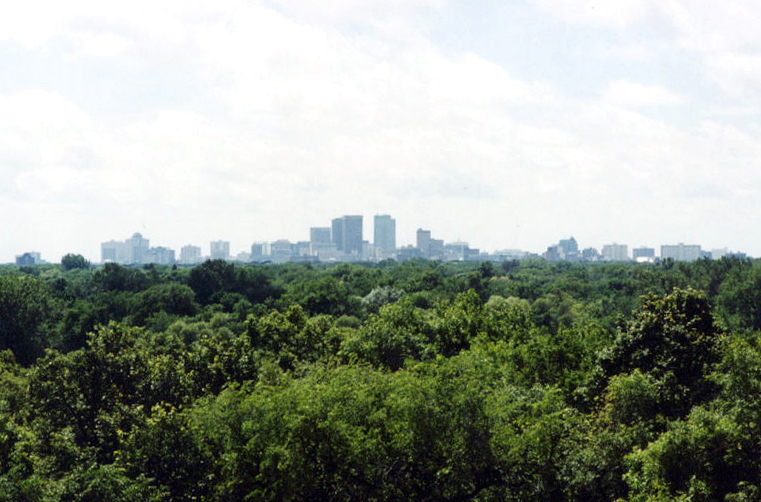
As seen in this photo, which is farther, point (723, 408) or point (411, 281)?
point (411, 281)

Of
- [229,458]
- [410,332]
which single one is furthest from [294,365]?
[229,458]

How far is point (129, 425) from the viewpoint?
116 ft

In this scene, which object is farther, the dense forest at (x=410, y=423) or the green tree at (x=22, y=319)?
the green tree at (x=22, y=319)

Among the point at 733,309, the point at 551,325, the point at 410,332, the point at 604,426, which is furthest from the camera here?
the point at 551,325

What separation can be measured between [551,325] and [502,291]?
30374 millimetres

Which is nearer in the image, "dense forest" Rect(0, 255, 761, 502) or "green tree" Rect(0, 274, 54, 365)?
"dense forest" Rect(0, 255, 761, 502)

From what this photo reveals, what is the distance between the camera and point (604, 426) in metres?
31.2

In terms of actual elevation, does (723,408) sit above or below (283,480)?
above

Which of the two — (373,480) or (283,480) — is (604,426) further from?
(283,480)

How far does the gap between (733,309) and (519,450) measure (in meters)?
81.8

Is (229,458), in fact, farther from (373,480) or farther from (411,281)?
(411,281)

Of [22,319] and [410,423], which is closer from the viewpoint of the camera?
[410,423]

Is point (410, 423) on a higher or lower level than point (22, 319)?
higher

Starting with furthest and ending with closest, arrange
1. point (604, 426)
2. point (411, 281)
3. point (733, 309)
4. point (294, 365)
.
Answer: point (411, 281) < point (733, 309) < point (294, 365) < point (604, 426)
